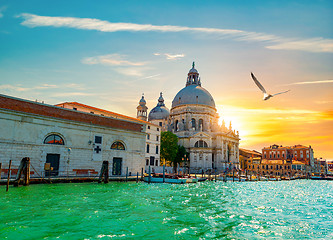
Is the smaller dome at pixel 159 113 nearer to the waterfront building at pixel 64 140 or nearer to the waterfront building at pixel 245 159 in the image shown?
the waterfront building at pixel 245 159

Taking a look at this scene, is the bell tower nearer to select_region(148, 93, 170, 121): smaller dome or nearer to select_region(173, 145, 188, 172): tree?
select_region(148, 93, 170, 121): smaller dome

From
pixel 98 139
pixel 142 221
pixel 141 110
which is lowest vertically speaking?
pixel 142 221

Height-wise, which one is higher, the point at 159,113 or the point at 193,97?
the point at 193,97

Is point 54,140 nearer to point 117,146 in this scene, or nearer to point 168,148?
point 117,146

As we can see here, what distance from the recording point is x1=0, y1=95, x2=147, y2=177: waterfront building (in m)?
20.0

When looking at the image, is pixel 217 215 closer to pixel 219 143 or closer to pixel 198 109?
pixel 219 143

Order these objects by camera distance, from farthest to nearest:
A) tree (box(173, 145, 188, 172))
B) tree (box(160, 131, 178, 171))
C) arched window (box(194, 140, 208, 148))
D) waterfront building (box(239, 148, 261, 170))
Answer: waterfront building (box(239, 148, 261, 170)), arched window (box(194, 140, 208, 148)), tree (box(173, 145, 188, 172)), tree (box(160, 131, 178, 171))

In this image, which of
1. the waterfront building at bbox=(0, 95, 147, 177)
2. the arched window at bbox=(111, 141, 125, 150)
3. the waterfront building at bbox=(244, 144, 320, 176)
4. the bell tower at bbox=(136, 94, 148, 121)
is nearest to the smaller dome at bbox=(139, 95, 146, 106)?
the bell tower at bbox=(136, 94, 148, 121)

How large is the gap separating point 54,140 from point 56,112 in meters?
2.56

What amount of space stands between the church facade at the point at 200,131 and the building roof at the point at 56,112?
93.2 feet

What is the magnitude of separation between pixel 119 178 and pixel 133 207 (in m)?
13.7

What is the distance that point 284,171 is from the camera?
69.7 metres

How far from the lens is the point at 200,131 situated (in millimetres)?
57938

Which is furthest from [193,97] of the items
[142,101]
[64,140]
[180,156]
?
[64,140]
